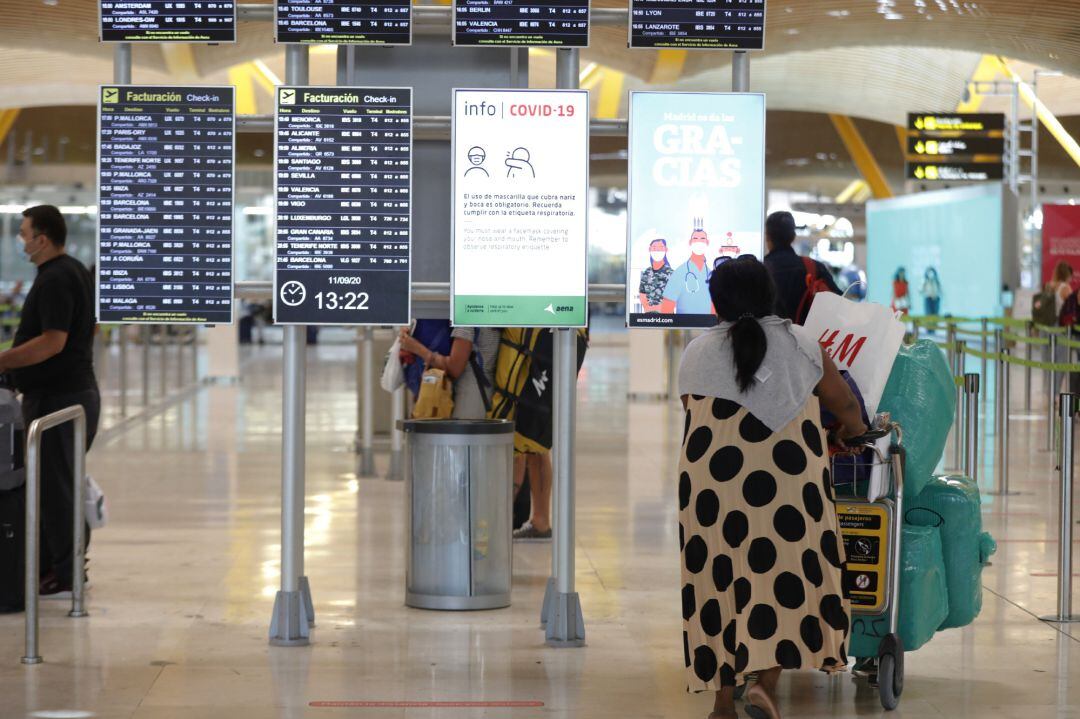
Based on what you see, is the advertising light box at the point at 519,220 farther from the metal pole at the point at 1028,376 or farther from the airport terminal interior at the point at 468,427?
the metal pole at the point at 1028,376

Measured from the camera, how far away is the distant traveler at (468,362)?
6480 millimetres

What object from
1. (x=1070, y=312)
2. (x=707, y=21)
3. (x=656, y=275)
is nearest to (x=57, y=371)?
(x=656, y=275)

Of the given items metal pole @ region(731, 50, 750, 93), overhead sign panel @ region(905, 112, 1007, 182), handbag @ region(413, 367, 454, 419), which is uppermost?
overhead sign panel @ region(905, 112, 1007, 182)

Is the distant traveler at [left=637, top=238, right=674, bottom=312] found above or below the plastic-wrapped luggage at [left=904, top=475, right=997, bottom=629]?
above

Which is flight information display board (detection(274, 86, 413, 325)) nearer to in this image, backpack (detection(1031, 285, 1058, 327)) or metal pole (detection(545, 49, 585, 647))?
metal pole (detection(545, 49, 585, 647))

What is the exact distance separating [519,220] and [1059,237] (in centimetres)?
1908

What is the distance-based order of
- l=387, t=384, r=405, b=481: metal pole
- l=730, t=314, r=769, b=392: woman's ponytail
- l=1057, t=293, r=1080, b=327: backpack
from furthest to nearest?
l=1057, t=293, r=1080, b=327: backpack
l=387, t=384, r=405, b=481: metal pole
l=730, t=314, r=769, b=392: woman's ponytail

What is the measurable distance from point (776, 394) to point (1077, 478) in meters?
6.78

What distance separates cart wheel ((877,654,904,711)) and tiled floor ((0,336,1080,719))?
0.23 feet

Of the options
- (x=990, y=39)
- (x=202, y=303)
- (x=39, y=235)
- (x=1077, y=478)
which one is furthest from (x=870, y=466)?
(x=990, y=39)

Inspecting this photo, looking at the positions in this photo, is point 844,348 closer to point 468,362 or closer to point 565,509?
point 565,509

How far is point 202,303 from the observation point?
16.9 feet

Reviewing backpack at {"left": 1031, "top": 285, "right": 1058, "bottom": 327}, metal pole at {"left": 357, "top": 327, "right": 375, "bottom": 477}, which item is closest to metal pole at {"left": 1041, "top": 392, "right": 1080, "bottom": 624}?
metal pole at {"left": 357, "top": 327, "right": 375, "bottom": 477}

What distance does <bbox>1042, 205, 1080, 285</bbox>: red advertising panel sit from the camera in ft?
73.0
